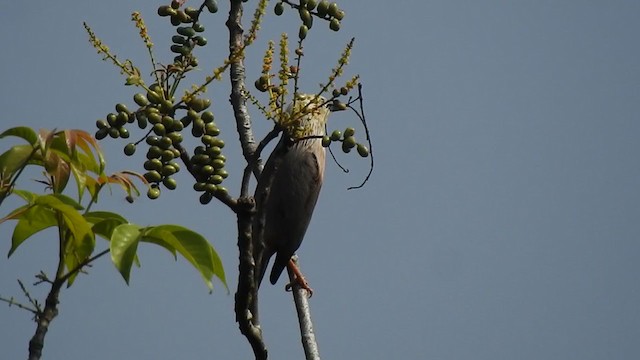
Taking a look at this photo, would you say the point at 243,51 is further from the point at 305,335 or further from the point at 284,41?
the point at 305,335

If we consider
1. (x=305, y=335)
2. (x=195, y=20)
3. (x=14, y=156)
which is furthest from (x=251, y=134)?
(x=14, y=156)

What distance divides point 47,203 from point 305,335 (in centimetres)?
199

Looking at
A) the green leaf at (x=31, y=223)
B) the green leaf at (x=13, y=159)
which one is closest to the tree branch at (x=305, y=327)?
the green leaf at (x=31, y=223)

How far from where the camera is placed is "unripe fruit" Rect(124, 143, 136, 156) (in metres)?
2.83

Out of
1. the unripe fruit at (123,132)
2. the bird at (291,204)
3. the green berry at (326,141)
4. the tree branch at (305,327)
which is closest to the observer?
the unripe fruit at (123,132)

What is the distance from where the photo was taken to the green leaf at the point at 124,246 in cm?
Result: 178

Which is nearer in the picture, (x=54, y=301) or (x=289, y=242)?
(x=54, y=301)

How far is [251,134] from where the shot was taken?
10.9 feet

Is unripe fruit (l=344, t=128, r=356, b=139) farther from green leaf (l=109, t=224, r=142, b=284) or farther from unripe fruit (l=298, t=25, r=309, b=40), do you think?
green leaf (l=109, t=224, r=142, b=284)

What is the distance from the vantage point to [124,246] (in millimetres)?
1860

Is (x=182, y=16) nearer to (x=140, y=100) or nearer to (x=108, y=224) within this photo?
(x=140, y=100)

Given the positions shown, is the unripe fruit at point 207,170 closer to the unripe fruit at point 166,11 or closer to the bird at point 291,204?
the unripe fruit at point 166,11

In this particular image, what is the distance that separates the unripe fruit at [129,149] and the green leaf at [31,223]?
0.75 meters

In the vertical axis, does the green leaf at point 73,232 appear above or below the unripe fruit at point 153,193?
below
